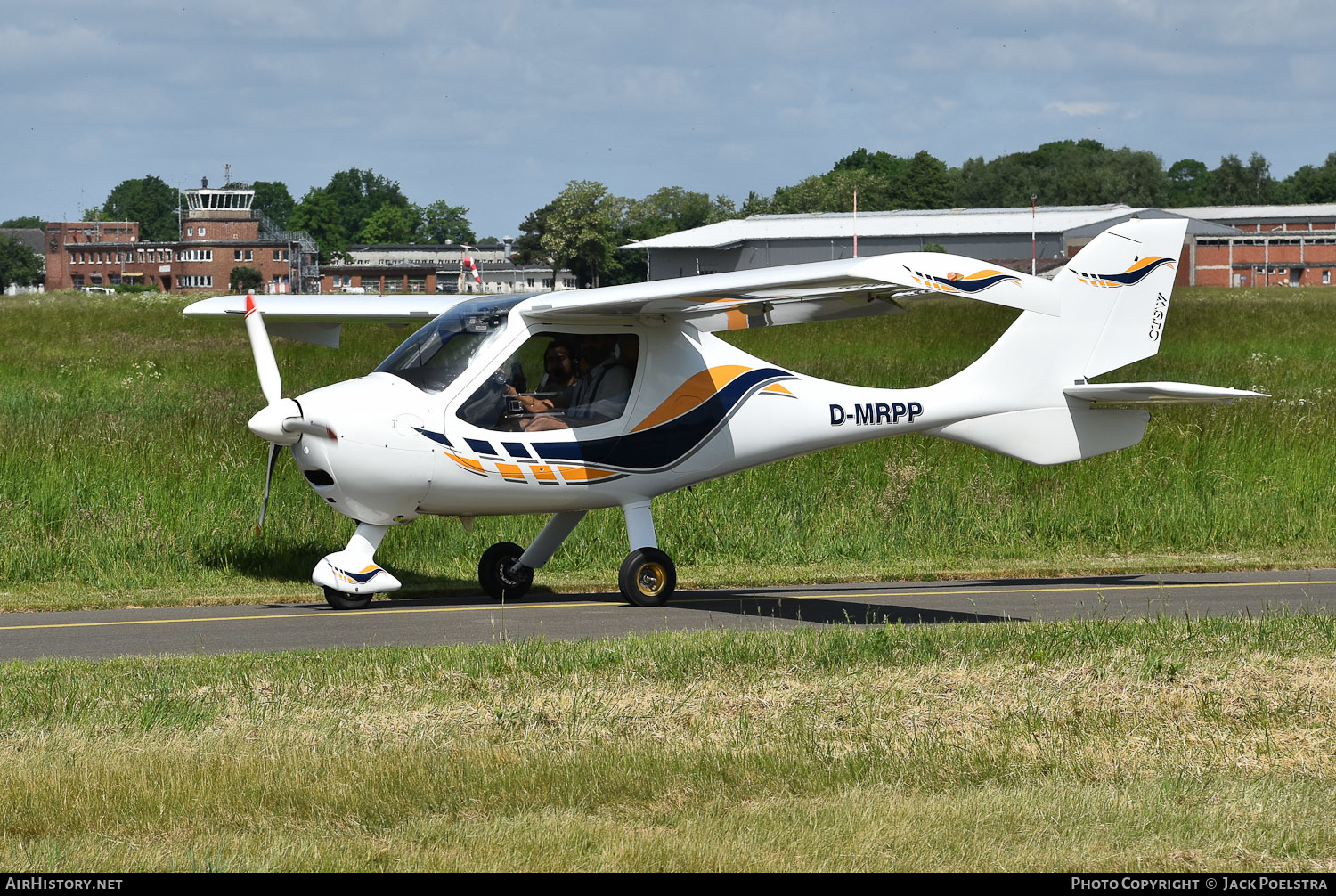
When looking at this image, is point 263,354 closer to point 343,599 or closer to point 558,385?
point 343,599

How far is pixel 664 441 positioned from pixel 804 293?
1.67 meters

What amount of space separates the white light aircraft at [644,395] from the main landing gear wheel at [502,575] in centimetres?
2

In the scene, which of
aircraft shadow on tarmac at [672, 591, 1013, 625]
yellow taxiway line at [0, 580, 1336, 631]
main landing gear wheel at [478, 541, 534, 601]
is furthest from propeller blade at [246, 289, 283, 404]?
aircraft shadow on tarmac at [672, 591, 1013, 625]

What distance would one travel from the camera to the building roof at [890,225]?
9238 cm

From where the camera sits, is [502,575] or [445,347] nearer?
[445,347]

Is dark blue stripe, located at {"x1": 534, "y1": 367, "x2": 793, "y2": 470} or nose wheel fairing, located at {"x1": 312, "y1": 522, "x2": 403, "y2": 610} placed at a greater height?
dark blue stripe, located at {"x1": 534, "y1": 367, "x2": 793, "y2": 470}

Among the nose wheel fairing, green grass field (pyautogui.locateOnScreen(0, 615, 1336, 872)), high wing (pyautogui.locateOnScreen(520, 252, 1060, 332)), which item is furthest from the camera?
the nose wheel fairing

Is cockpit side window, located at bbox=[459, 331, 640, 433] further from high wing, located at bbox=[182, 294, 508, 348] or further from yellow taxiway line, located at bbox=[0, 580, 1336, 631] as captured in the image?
high wing, located at bbox=[182, 294, 508, 348]

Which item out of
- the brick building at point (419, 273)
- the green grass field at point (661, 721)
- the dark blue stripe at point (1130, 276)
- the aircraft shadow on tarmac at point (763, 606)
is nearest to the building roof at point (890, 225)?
the brick building at point (419, 273)

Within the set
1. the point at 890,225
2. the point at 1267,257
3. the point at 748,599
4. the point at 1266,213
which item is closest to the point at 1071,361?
the point at 748,599

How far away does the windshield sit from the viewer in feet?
35.8

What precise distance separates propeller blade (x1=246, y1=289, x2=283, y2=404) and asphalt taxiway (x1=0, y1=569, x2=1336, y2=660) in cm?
180

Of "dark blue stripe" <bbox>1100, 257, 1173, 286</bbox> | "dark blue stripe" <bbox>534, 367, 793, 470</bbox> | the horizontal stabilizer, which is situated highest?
"dark blue stripe" <bbox>1100, 257, 1173, 286</bbox>

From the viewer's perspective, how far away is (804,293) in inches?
448
